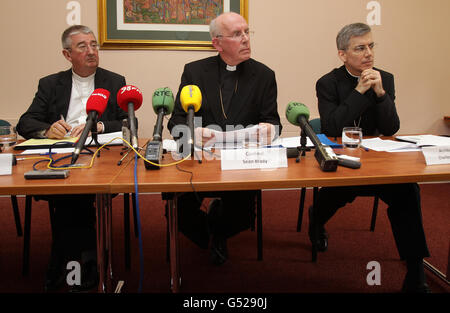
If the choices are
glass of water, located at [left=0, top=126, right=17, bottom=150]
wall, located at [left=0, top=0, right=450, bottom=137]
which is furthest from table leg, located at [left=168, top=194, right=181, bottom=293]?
wall, located at [left=0, top=0, right=450, bottom=137]

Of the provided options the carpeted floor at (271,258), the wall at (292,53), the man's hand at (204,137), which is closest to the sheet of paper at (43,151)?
the man's hand at (204,137)

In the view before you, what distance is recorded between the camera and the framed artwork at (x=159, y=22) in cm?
321

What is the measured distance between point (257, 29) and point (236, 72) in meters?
1.20

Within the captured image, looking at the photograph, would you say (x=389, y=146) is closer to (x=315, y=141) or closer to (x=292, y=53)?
(x=315, y=141)

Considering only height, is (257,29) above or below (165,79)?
above

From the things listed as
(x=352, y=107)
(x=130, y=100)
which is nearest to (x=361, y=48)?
(x=352, y=107)

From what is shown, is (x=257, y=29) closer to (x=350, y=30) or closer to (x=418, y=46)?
(x=350, y=30)

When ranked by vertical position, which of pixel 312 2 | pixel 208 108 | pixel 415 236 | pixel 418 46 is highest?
pixel 312 2

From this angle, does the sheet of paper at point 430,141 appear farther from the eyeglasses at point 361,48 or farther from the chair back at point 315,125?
the chair back at point 315,125

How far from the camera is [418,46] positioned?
3680 millimetres

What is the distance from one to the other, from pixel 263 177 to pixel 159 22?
255cm

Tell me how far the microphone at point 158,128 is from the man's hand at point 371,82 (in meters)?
1.15

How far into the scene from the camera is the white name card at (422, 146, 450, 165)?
1.33m
